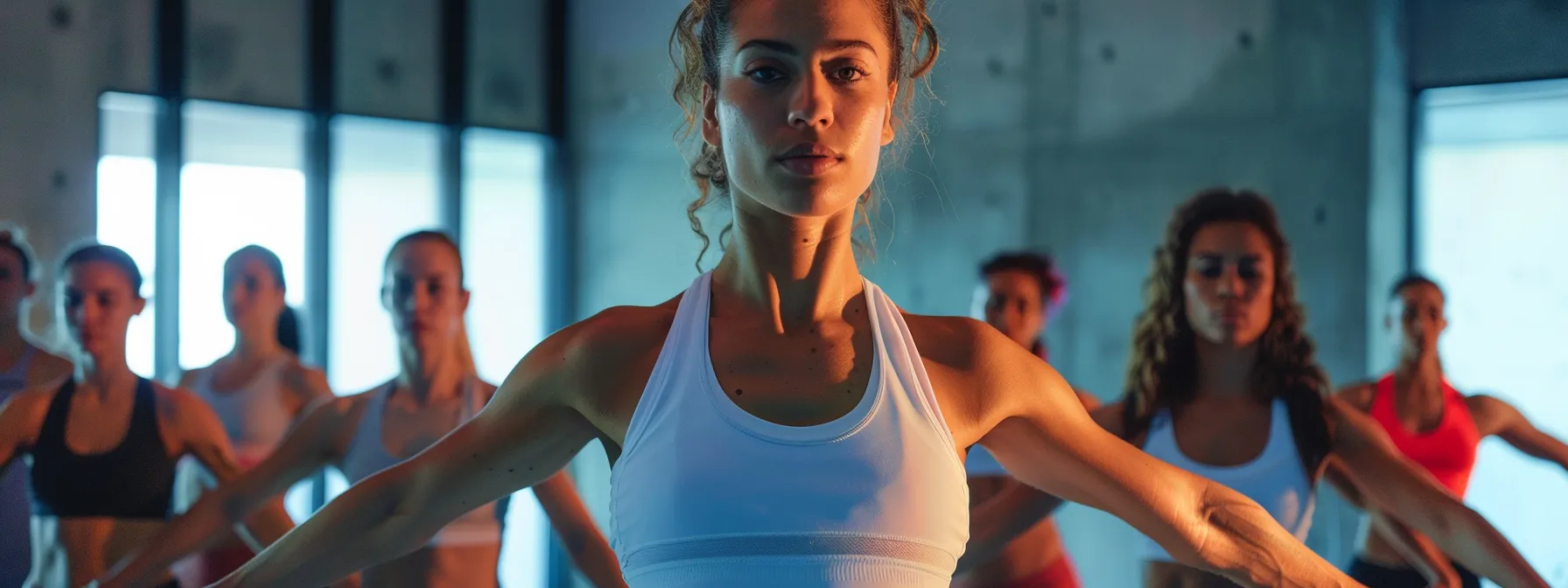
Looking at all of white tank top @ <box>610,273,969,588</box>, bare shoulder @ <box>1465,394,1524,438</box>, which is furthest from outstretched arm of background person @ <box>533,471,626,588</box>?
bare shoulder @ <box>1465,394,1524,438</box>

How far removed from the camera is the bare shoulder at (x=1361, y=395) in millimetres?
4586

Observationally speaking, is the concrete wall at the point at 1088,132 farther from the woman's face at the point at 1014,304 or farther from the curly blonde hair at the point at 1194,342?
the curly blonde hair at the point at 1194,342

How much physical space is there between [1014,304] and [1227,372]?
139 centimetres

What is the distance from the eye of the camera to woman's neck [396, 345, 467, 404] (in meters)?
3.80

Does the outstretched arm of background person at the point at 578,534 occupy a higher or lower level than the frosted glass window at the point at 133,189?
lower

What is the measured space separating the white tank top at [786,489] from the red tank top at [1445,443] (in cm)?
356

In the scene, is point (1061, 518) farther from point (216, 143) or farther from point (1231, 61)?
point (216, 143)

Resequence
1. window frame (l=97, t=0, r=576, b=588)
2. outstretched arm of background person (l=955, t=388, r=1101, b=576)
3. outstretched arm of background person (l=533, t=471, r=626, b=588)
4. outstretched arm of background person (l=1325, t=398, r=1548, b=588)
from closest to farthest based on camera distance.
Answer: outstretched arm of background person (l=1325, t=398, r=1548, b=588) < outstretched arm of background person (l=955, t=388, r=1101, b=576) < outstretched arm of background person (l=533, t=471, r=626, b=588) < window frame (l=97, t=0, r=576, b=588)

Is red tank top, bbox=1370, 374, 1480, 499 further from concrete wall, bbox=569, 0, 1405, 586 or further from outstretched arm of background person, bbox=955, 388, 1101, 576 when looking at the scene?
outstretched arm of background person, bbox=955, 388, 1101, 576

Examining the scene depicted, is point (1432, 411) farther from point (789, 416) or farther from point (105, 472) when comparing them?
point (105, 472)

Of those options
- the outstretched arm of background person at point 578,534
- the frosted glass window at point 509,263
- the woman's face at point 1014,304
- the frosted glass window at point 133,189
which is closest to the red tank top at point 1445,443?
the woman's face at point 1014,304

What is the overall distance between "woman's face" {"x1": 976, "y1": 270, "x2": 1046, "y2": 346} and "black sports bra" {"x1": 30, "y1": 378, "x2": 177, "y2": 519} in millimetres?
2575

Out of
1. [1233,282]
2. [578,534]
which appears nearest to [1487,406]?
[1233,282]

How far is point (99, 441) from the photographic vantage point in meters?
3.81
